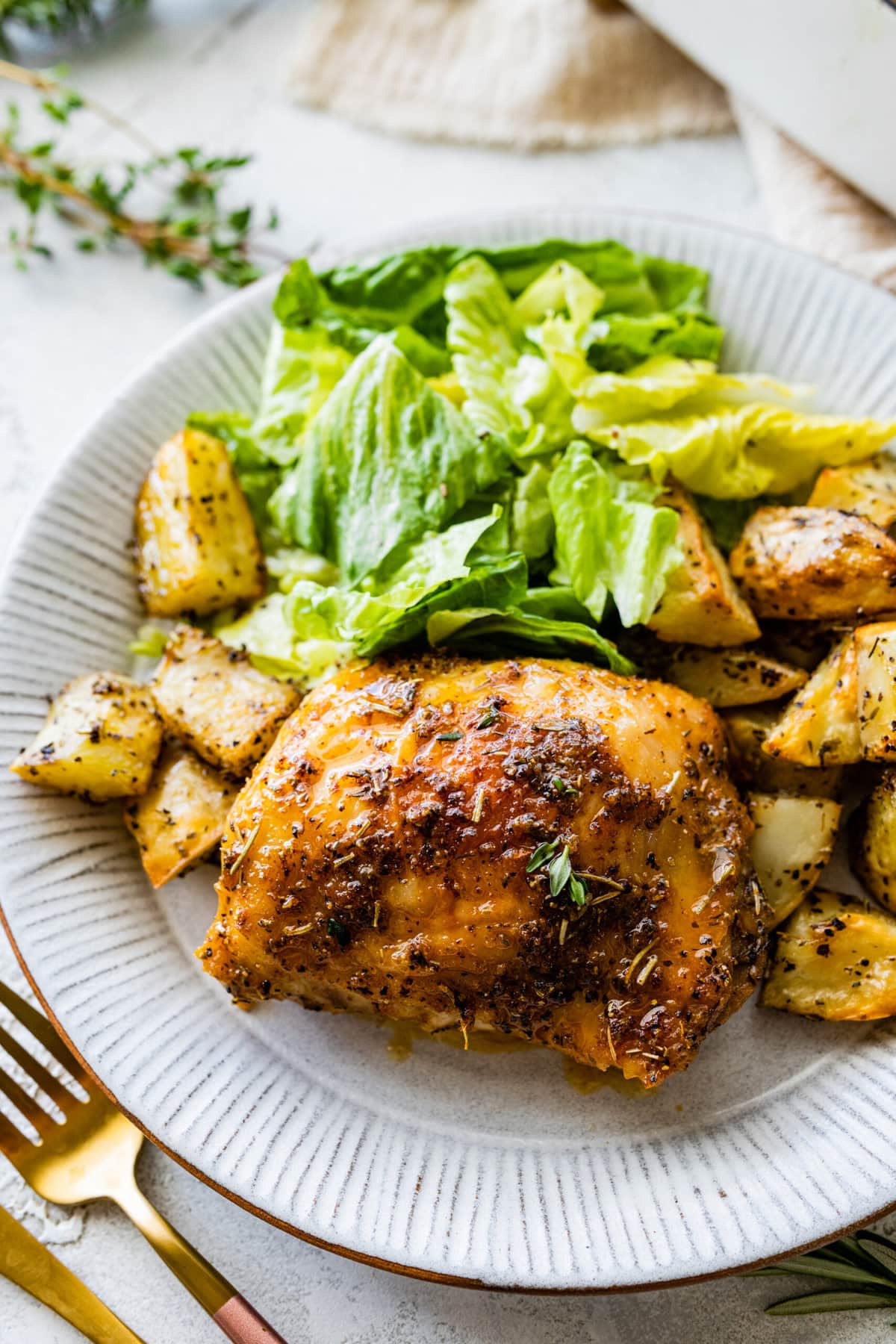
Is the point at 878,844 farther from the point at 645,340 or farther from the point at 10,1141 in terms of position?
the point at 10,1141

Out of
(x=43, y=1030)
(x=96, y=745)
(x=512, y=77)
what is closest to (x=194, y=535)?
(x=96, y=745)

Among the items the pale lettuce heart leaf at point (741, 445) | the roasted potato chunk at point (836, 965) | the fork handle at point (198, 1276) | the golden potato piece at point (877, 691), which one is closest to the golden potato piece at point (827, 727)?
the golden potato piece at point (877, 691)

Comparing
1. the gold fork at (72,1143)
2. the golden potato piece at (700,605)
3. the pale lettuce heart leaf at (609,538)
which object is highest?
the pale lettuce heart leaf at (609,538)

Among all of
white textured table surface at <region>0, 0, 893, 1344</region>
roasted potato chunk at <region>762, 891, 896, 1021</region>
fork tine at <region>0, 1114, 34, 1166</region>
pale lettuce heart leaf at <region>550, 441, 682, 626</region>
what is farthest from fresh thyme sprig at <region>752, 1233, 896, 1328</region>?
fork tine at <region>0, 1114, 34, 1166</region>

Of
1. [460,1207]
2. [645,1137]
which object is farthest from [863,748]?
[460,1207]

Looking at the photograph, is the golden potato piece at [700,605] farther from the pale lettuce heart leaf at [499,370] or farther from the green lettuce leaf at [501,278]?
the green lettuce leaf at [501,278]

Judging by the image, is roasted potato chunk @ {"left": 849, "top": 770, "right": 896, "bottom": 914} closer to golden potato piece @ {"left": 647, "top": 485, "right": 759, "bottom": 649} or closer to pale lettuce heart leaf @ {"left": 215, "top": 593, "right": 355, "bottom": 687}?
golden potato piece @ {"left": 647, "top": 485, "right": 759, "bottom": 649}

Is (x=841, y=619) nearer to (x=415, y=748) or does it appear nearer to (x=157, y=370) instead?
(x=415, y=748)
